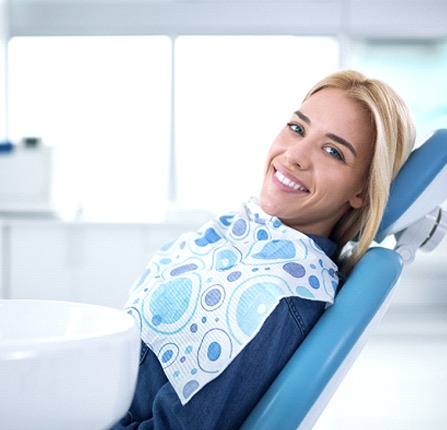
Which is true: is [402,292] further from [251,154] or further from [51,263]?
[51,263]

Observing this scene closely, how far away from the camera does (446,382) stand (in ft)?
9.96

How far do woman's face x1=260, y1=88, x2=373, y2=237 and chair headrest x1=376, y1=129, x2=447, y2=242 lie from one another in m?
0.08

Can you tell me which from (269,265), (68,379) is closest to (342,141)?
→ (269,265)

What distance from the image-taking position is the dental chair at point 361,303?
1074mm

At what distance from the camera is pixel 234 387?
3.66 feet

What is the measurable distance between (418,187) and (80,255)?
2647mm

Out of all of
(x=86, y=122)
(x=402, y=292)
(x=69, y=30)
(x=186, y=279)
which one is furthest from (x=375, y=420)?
(x=69, y=30)

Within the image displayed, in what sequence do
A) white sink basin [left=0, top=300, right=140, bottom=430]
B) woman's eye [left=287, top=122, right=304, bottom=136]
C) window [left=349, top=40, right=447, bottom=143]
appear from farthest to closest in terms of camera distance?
window [left=349, top=40, right=447, bottom=143], woman's eye [left=287, top=122, right=304, bottom=136], white sink basin [left=0, top=300, right=140, bottom=430]

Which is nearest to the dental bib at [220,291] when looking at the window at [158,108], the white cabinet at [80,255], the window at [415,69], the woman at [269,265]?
the woman at [269,265]

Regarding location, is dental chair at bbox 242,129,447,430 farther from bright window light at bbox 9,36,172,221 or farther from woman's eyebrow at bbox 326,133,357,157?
bright window light at bbox 9,36,172,221

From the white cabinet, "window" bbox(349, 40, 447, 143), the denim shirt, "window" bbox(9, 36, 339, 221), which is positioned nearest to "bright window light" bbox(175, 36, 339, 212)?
"window" bbox(9, 36, 339, 221)

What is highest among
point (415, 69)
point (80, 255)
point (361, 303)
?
point (361, 303)

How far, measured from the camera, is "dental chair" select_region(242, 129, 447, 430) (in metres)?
1.07

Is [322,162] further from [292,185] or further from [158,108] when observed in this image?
[158,108]
